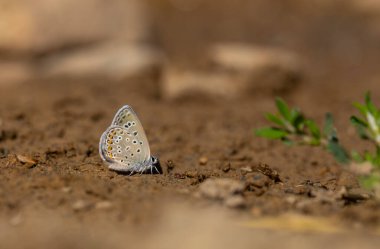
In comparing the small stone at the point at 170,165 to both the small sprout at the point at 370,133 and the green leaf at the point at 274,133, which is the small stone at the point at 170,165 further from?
the small sprout at the point at 370,133

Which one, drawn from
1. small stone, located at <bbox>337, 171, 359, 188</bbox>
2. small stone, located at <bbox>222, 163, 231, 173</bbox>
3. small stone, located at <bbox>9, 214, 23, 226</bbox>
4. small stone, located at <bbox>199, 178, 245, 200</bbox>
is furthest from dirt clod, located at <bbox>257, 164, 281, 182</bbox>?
small stone, located at <bbox>9, 214, 23, 226</bbox>

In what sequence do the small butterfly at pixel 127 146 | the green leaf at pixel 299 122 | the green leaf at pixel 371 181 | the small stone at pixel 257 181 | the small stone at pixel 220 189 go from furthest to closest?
1. the small butterfly at pixel 127 146
2. the small stone at pixel 257 181
3. the green leaf at pixel 299 122
4. the small stone at pixel 220 189
5. the green leaf at pixel 371 181

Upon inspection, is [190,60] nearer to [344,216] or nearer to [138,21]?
[138,21]

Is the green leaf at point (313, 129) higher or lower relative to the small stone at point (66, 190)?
higher

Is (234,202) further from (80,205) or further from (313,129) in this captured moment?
(80,205)

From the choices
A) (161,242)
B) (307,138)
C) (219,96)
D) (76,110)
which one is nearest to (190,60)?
(219,96)

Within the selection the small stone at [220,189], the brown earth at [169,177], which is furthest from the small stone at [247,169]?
the small stone at [220,189]

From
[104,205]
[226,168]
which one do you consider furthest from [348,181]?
[104,205]
